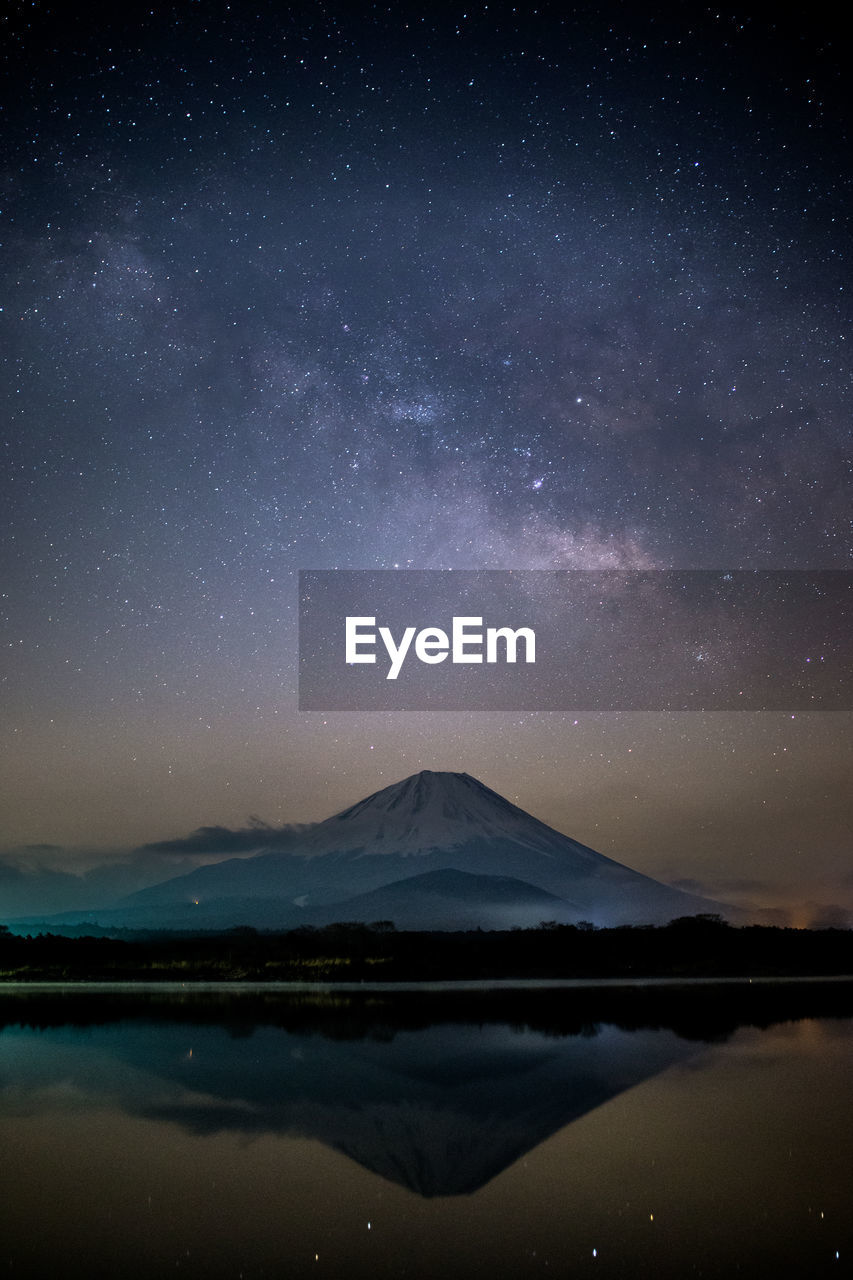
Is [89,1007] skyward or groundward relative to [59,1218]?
groundward

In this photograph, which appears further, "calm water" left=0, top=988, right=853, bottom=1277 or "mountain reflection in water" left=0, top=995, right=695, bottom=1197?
"mountain reflection in water" left=0, top=995, right=695, bottom=1197

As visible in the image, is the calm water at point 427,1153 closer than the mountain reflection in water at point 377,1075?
Yes

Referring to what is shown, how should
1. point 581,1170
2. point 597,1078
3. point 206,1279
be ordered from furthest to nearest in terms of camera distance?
point 597,1078 < point 581,1170 < point 206,1279

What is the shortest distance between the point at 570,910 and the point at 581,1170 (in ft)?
438

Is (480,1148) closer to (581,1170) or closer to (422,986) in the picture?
(581,1170)

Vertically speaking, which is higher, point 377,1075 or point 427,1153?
point 427,1153

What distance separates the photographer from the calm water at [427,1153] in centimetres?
702

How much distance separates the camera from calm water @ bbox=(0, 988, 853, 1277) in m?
7.02

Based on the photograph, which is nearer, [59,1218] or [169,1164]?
[59,1218]

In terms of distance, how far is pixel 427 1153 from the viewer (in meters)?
9.83

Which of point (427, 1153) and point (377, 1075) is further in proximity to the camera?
point (377, 1075)

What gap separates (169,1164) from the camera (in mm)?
9539

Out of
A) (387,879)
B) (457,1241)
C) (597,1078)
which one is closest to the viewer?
(457,1241)

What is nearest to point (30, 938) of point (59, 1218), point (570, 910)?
point (59, 1218)
